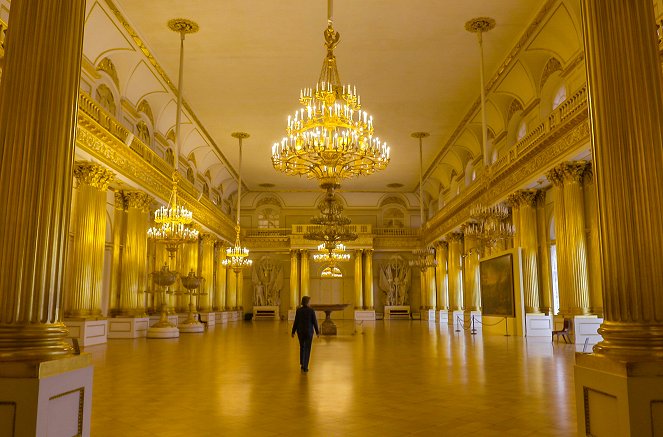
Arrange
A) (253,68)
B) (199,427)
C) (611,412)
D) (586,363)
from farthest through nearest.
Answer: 1. (253,68)
2. (199,427)
3. (586,363)
4. (611,412)

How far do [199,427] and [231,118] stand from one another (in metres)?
15.4

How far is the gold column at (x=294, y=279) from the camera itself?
30.2 m

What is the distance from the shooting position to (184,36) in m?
12.6

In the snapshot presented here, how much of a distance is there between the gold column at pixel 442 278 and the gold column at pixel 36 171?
24.4 metres

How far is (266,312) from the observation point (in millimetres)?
30406

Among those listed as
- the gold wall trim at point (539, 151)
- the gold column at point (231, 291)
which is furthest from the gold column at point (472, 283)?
the gold column at point (231, 291)

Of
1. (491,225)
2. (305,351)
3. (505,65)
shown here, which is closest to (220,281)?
(491,225)

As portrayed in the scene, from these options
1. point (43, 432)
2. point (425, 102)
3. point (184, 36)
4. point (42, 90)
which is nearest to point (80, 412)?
point (43, 432)

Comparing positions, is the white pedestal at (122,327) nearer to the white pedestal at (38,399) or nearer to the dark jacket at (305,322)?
the dark jacket at (305,322)

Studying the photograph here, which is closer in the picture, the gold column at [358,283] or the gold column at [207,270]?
the gold column at [207,270]

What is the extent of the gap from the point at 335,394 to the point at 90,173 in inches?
370

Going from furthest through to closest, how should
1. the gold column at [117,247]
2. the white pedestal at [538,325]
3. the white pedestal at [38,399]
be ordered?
1. the white pedestal at [538,325]
2. the gold column at [117,247]
3. the white pedestal at [38,399]

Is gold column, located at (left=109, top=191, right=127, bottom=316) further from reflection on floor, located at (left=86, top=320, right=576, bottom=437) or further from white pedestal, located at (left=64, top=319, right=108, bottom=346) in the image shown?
reflection on floor, located at (left=86, top=320, right=576, bottom=437)

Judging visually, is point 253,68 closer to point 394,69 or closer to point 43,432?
point 394,69
